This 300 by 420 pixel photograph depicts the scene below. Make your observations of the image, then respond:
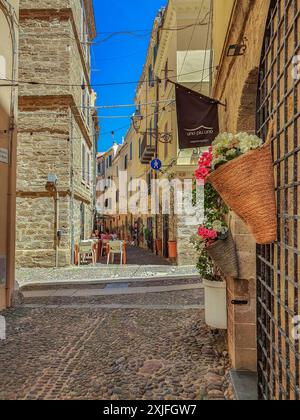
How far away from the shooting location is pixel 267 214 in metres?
2.23

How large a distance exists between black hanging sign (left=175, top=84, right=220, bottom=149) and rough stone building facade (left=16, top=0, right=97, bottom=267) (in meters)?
8.05

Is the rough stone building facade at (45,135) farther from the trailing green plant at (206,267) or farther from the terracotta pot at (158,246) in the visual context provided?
the trailing green plant at (206,267)

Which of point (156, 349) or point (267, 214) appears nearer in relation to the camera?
point (267, 214)

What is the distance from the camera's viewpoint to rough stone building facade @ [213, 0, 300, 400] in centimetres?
207

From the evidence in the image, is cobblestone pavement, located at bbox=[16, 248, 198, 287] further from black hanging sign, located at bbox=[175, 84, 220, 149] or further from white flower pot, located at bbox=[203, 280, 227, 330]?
white flower pot, located at bbox=[203, 280, 227, 330]

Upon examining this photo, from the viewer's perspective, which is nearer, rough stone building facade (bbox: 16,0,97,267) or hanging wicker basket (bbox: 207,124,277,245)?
hanging wicker basket (bbox: 207,124,277,245)

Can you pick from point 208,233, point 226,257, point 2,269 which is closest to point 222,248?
point 226,257

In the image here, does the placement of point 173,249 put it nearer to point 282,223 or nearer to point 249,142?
point 249,142

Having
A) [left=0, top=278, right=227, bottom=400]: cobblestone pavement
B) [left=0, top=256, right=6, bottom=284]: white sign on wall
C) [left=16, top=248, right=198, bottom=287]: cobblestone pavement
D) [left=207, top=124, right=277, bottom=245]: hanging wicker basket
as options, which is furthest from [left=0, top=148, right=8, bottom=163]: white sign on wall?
[left=207, top=124, right=277, bottom=245]: hanging wicker basket

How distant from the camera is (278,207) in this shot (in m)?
2.41

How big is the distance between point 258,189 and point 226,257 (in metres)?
1.62

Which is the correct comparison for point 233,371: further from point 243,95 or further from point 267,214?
point 243,95

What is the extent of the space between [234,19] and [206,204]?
2.11m
